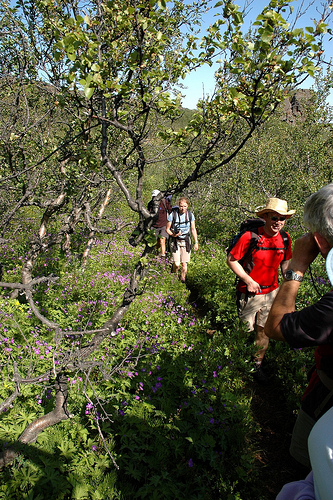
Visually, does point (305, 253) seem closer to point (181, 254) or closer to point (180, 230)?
point (180, 230)

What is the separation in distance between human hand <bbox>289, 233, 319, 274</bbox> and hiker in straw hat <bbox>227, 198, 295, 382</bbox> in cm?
183

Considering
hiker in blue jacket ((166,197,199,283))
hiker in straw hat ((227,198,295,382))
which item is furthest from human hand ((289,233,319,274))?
hiker in blue jacket ((166,197,199,283))

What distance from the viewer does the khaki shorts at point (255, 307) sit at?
14.0 feet

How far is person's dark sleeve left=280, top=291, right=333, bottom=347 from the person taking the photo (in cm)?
161

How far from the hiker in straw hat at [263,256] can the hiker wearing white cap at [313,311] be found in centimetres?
183

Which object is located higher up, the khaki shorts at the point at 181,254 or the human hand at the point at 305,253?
the human hand at the point at 305,253

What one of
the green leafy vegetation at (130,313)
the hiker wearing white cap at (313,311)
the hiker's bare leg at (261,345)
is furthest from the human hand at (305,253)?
the hiker's bare leg at (261,345)

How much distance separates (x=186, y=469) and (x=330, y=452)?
2.27 meters

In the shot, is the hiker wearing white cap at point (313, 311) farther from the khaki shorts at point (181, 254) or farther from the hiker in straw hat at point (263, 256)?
the khaki shorts at point (181, 254)

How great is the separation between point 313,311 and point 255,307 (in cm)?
276

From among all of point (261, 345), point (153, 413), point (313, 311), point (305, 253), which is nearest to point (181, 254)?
point (261, 345)

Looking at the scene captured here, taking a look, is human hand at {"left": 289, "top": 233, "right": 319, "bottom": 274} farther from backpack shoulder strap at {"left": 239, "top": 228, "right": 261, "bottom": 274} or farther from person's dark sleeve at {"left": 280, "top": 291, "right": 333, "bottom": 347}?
backpack shoulder strap at {"left": 239, "top": 228, "right": 261, "bottom": 274}

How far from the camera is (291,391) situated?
393 centimetres

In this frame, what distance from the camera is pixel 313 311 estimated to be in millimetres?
1643
